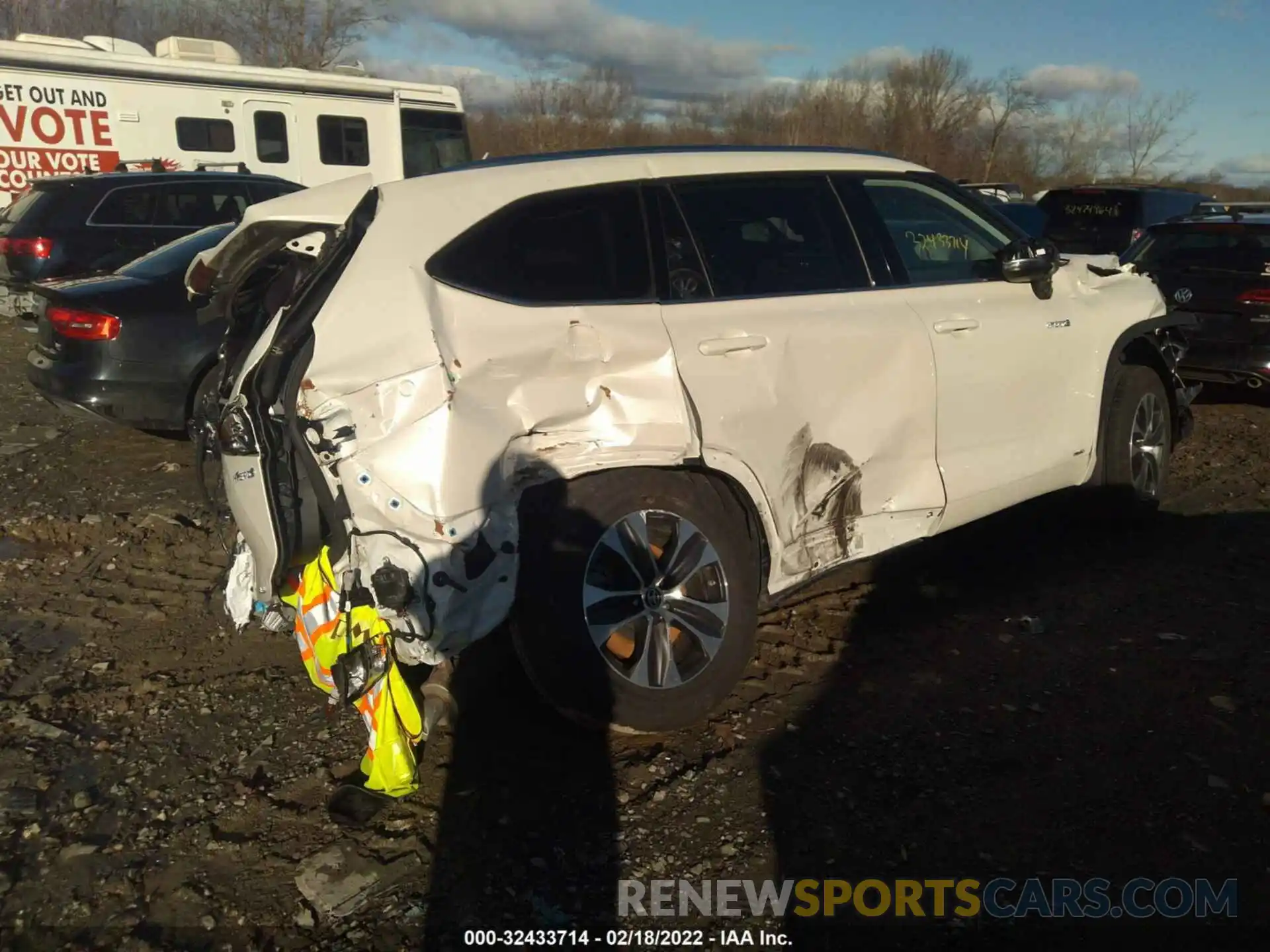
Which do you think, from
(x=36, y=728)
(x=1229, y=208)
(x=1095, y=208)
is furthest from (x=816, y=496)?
(x=1229, y=208)

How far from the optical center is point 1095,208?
1431 cm

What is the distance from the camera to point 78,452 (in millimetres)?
7285

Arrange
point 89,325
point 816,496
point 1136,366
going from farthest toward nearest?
point 89,325, point 1136,366, point 816,496

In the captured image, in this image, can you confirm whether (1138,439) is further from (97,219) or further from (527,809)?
(97,219)

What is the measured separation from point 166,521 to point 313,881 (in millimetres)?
3494

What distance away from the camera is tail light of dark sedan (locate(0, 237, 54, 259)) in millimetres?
10180

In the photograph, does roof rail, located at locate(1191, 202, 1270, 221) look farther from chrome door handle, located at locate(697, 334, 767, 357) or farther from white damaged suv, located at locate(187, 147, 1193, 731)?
chrome door handle, located at locate(697, 334, 767, 357)

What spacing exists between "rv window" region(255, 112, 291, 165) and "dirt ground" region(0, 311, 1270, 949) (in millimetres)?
11715

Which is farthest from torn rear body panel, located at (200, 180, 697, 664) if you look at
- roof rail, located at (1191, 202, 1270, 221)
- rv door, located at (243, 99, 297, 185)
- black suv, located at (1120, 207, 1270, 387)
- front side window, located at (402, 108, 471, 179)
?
front side window, located at (402, 108, 471, 179)

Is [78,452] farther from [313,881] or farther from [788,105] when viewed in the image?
[788,105]

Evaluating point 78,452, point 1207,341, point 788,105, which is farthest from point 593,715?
point 788,105

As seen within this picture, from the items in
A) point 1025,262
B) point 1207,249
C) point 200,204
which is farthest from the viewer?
point 200,204

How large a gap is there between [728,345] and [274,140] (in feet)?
45.6

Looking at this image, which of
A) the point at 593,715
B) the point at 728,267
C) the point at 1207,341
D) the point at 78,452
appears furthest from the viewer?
the point at 1207,341
